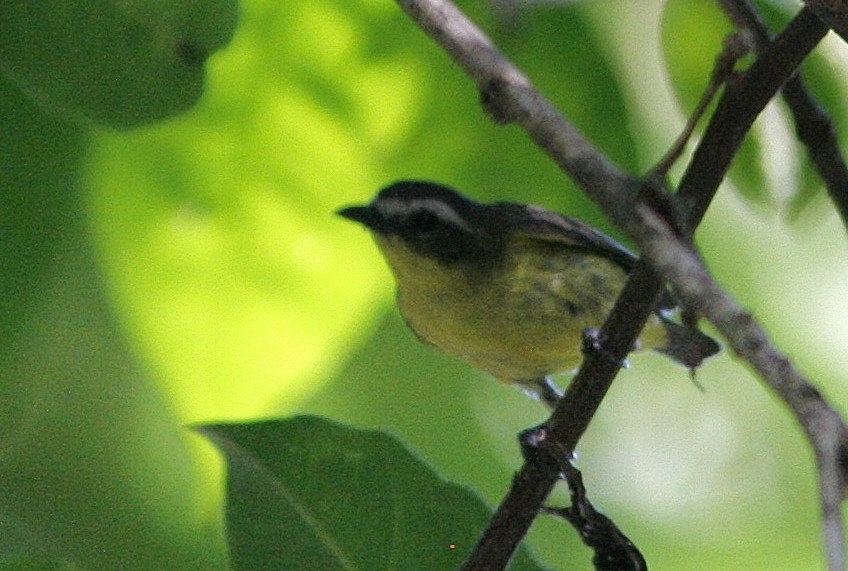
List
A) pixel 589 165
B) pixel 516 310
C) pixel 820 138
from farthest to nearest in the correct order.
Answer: pixel 516 310, pixel 820 138, pixel 589 165

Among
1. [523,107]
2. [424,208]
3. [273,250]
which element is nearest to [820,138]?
[523,107]

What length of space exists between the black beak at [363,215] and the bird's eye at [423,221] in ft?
0.38

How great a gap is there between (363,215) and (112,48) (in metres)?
0.65

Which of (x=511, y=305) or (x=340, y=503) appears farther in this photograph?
(x=511, y=305)

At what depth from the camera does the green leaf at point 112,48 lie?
124cm

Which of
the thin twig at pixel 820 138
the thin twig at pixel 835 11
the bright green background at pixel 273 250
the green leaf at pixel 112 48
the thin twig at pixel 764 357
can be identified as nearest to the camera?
the thin twig at pixel 764 357

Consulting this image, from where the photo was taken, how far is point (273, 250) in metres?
1.91

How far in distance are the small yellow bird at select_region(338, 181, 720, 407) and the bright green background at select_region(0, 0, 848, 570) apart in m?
0.06

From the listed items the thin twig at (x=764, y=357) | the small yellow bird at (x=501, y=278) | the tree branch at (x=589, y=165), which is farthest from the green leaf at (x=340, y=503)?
the small yellow bird at (x=501, y=278)

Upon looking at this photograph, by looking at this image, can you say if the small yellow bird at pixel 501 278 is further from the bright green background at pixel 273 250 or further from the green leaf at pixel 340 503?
the green leaf at pixel 340 503

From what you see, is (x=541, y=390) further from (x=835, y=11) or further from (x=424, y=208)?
(x=835, y=11)

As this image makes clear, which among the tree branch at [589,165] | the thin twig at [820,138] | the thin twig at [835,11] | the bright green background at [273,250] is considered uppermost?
the thin twig at [835,11]

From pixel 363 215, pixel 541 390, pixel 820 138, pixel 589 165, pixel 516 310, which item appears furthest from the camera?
pixel 541 390

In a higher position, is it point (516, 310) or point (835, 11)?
point (835, 11)
